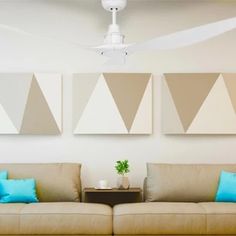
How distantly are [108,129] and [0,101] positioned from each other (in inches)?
44.8

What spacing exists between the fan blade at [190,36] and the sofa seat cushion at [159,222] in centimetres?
147

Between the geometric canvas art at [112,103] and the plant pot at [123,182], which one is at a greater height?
the geometric canvas art at [112,103]

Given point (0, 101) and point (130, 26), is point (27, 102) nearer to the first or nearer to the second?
point (0, 101)

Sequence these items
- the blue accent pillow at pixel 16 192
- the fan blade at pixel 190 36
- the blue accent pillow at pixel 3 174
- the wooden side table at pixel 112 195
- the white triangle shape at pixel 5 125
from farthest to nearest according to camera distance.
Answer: the white triangle shape at pixel 5 125 < the wooden side table at pixel 112 195 < the blue accent pillow at pixel 3 174 < the blue accent pillow at pixel 16 192 < the fan blade at pixel 190 36

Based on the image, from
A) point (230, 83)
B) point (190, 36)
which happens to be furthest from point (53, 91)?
point (190, 36)

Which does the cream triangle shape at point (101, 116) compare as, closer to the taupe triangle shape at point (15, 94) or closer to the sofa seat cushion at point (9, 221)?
the taupe triangle shape at point (15, 94)

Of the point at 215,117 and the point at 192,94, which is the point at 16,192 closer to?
the point at 192,94

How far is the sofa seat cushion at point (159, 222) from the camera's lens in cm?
375

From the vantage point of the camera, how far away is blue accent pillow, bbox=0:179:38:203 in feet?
13.6

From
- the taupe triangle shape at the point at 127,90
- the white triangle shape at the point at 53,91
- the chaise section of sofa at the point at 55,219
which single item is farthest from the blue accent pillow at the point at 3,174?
the taupe triangle shape at the point at 127,90

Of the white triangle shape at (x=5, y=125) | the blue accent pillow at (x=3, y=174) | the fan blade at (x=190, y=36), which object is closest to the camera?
the fan blade at (x=190, y=36)

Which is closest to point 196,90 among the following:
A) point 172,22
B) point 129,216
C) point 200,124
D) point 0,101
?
point 200,124

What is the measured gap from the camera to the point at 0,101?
4.77 metres

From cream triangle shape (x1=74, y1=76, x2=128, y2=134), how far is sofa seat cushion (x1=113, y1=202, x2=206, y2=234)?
119cm
